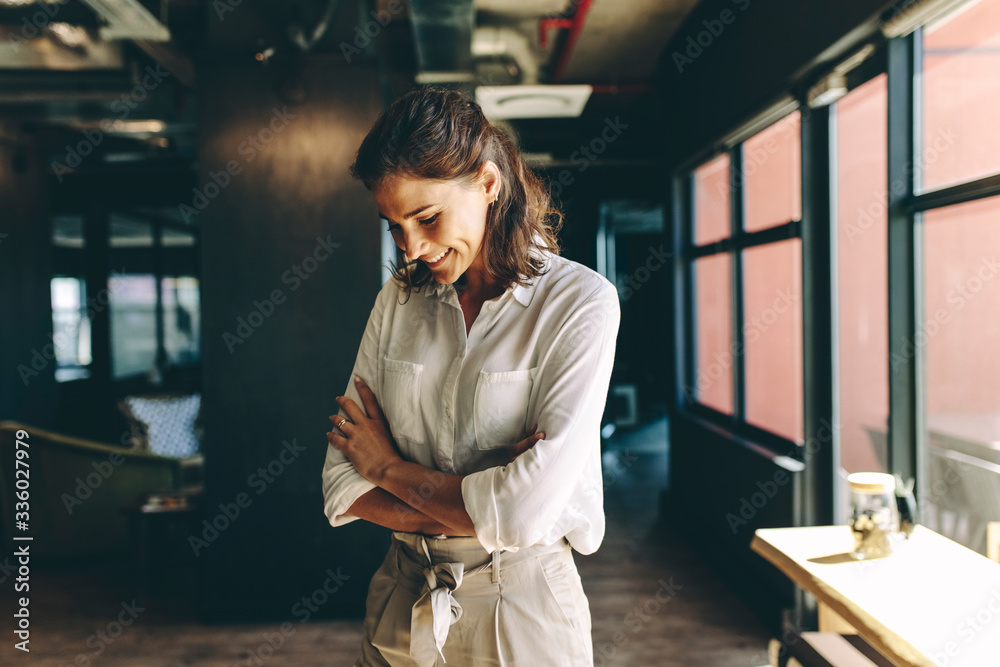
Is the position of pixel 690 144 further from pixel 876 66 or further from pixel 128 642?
pixel 128 642

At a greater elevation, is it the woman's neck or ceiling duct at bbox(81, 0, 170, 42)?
ceiling duct at bbox(81, 0, 170, 42)

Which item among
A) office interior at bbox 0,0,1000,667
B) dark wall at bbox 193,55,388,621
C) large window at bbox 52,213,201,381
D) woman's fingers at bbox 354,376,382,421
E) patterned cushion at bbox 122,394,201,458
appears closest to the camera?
woman's fingers at bbox 354,376,382,421

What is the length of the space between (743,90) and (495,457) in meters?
3.25

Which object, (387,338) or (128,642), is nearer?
(387,338)

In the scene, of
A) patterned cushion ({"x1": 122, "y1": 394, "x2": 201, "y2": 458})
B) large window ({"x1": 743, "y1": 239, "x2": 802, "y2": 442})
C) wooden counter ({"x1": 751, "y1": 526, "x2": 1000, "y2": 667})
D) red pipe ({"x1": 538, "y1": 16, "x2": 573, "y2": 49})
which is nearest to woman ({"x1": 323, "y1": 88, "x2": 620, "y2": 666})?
wooden counter ({"x1": 751, "y1": 526, "x2": 1000, "y2": 667})

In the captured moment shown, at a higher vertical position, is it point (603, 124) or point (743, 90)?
point (603, 124)

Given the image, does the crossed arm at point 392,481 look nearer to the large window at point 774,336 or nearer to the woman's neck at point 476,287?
the woman's neck at point 476,287

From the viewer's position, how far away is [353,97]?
340 centimetres

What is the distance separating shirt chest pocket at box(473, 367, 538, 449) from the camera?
110 centimetres

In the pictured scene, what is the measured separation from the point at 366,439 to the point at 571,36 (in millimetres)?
3672

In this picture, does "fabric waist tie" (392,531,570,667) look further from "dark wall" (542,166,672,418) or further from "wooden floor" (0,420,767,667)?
"dark wall" (542,166,672,418)

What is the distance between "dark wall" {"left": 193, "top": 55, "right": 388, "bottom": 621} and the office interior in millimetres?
15

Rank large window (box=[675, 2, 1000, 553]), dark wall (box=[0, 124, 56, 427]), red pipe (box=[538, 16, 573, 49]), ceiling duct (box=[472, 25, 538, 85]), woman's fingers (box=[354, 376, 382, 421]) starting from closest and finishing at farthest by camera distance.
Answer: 1. woman's fingers (box=[354, 376, 382, 421])
2. large window (box=[675, 2, 1000, 553])
3. red pipe (box=[538, 16, 573, 49])
4. ceiling duct (box=[472, 25, 538, 85])
5. dark wall (box=[0, 124, 56, 427])

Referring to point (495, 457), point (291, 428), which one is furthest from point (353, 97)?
point (495, 457)
